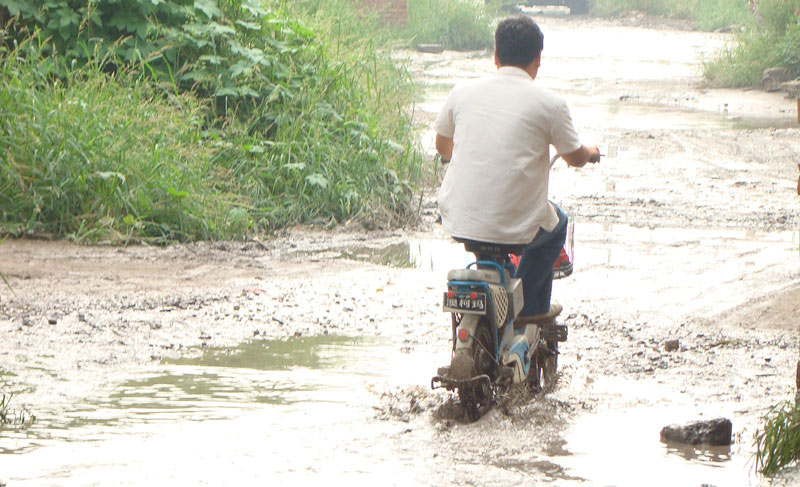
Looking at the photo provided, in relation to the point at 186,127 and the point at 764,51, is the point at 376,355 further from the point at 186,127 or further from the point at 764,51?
the point at 764,51

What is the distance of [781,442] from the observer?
3975 millimetres

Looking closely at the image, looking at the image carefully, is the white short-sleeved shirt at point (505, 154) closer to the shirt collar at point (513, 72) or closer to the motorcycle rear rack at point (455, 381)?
the shirt collar at point (513, 72)


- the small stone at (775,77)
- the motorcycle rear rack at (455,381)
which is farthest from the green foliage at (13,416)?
the small stone at (775,77)

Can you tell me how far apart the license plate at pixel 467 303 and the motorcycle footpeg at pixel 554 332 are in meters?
0.85

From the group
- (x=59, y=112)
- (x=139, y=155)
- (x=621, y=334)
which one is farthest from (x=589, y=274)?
(x=59, y=112)

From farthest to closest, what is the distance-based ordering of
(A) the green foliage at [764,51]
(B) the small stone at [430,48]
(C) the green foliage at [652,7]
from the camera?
(C) the green foliage at [652,7]
(B) the small stone at [430,48]
(A) the green foliage at [764,51]

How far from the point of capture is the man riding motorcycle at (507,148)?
4.57 meters

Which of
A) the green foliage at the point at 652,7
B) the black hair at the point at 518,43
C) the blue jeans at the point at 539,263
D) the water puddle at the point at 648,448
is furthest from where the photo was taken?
the green foliage at the point at 652,7

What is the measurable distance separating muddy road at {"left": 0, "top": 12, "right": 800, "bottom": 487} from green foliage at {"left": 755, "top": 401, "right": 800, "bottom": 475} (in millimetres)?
78

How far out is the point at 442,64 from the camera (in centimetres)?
2427

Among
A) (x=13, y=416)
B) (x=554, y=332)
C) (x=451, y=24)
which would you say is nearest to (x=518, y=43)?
(x=554, y=332)

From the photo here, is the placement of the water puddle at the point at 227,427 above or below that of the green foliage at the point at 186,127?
below

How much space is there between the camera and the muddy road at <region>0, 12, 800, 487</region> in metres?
4.21

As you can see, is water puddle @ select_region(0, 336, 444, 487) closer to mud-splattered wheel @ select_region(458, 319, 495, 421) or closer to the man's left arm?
mud-splattered wheel @ select_region(458, 319, 495, 421)
